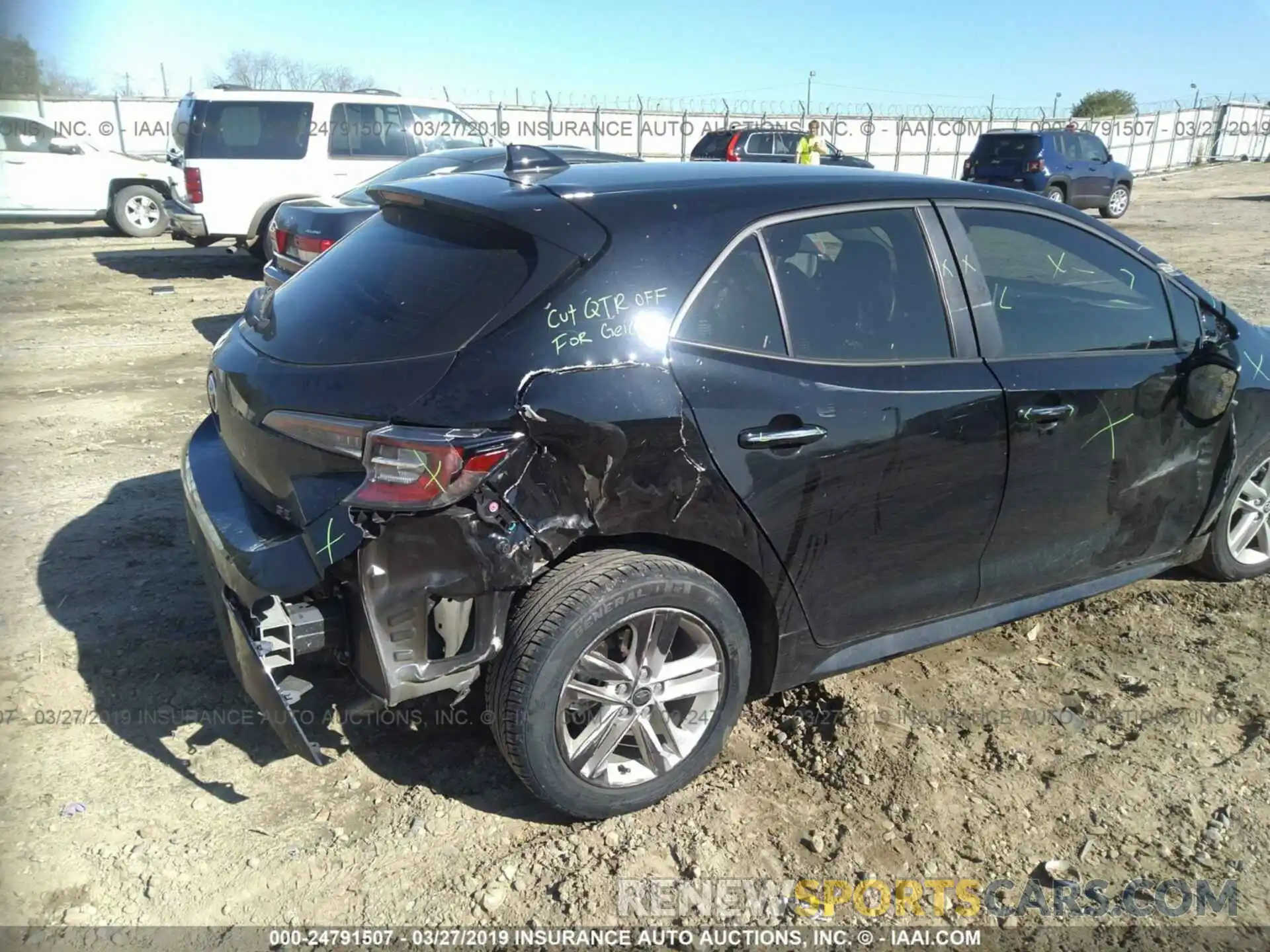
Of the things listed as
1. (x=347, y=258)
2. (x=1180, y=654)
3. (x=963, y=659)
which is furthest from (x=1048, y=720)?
(x=347, y=258)

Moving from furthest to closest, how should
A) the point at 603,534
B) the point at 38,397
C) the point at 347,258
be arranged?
the point at 38,397 < the point at 347,258 < the point at 603,534

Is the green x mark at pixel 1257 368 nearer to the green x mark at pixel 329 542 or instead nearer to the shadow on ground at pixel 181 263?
the green x mark at pixel 329 542

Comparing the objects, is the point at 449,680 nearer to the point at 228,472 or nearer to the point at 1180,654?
the point at 228,472

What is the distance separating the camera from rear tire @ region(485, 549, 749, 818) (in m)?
2.56

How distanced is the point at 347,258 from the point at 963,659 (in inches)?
106

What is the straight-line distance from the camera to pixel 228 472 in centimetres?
309

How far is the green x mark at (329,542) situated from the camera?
8.04 ft

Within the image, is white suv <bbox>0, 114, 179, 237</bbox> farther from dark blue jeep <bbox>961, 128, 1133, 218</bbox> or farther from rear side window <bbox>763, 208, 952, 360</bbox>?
dark blue jeep <bbox>961, 128, 1133, 218</bbox>

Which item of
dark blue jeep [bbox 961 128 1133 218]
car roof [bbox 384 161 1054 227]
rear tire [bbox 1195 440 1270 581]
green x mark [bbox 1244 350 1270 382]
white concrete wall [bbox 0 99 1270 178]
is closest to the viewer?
car roof [bbox 384 161 1054 227]

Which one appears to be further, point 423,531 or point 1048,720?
point 1048,720

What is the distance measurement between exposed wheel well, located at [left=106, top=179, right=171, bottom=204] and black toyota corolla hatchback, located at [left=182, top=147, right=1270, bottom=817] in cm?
1305

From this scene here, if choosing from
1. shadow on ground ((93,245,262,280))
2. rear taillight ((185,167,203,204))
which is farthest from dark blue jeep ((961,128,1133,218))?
rear taillight ((185,167,203,204))

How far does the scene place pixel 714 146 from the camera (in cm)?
2022

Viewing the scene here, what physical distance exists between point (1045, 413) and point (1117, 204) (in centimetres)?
2169
